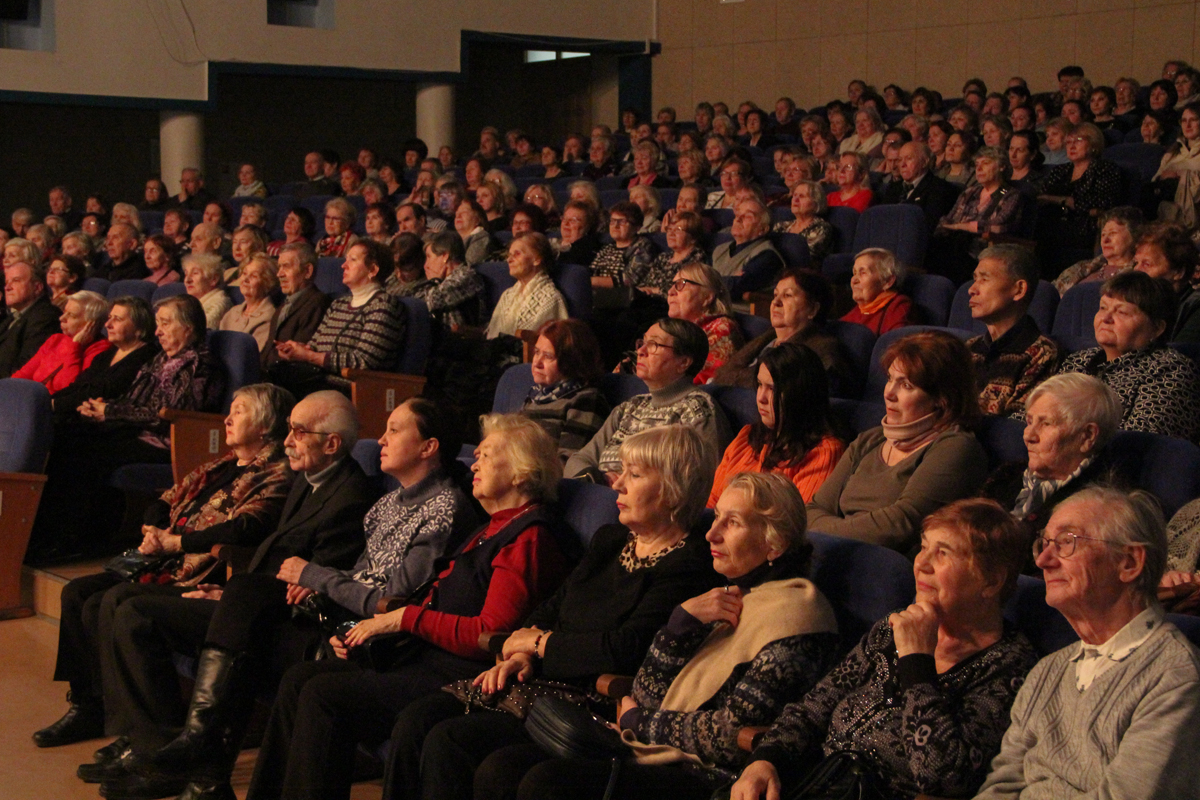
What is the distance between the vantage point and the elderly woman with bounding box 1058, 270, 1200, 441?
2721 millimetres

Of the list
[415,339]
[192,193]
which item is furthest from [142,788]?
[192,193]

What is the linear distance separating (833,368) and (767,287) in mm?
1474

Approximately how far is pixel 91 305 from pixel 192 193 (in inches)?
180

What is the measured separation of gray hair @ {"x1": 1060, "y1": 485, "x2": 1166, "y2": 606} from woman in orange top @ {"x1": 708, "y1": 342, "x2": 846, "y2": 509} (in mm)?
1063

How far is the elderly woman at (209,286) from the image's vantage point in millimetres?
5141

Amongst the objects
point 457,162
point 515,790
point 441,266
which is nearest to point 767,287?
point 441,266

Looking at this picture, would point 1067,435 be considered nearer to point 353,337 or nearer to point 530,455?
point 530,455

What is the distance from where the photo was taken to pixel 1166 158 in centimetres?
617

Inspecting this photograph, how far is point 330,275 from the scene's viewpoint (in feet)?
18.2

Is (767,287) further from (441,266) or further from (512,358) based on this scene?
(441,266)

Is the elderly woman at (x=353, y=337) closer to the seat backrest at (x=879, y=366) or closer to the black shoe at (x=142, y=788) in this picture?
the seat backrest at (x=879, y=366)

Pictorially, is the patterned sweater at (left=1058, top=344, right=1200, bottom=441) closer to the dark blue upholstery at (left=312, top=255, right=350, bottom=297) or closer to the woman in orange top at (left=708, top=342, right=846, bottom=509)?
the woman in orange top at (left=708, top=342, right=846, bottom=509)

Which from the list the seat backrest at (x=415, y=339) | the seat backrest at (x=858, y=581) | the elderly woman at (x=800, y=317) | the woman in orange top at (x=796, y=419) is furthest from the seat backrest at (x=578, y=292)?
the seat backrest at (x=858, y=581)

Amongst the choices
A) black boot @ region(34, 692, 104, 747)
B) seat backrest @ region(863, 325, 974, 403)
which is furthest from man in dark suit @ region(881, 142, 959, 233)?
black boot @ region(34, 692, 104, 747)
